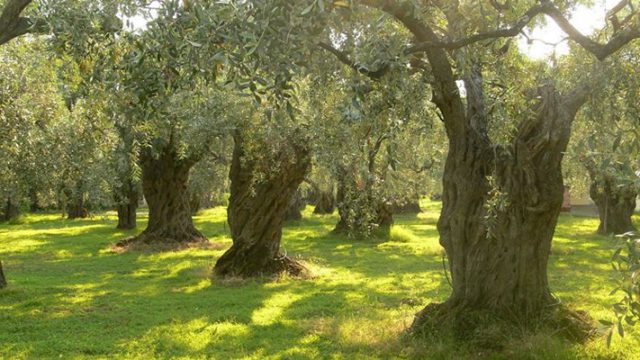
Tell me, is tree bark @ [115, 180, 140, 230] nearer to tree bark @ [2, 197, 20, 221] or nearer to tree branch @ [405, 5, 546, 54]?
tree bark @ [2, 197, 20, 221]

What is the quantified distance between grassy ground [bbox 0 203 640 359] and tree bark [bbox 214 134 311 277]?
0.76 meters

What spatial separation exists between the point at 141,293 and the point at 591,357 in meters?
11.5

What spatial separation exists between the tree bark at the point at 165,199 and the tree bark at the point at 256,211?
9643 millimetres

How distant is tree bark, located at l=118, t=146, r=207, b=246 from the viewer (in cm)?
2783

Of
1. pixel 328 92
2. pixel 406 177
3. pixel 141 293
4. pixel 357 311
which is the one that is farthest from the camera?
pixel 406 177

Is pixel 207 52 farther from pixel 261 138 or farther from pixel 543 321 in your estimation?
pixel 261 138

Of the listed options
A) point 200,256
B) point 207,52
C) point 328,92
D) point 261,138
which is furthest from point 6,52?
point 207,52

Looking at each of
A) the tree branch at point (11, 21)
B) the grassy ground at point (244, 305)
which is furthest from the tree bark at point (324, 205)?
the tree branch at point (11, 21)

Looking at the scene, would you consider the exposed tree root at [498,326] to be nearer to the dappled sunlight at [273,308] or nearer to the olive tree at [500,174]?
the olive tree at [500,174]

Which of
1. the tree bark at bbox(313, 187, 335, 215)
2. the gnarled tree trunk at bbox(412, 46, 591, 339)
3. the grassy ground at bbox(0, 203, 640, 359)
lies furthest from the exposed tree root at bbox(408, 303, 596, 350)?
the tree bark at bbox(313, 187, 335, 215)

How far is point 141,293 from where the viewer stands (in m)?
16.9

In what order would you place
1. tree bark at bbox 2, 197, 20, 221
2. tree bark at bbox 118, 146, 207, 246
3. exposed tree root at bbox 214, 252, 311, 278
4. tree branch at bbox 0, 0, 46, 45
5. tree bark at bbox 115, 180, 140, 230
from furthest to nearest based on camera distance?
1. tree bark at bbox 2, 197, 20, 221
2. tree bark at bbox 115, 180, 140, 230
3. tree bark at bbox 118, 146, 207, 246
4. exposed tree root at bbox 214, 252, 311, 278
5. tree branch at bbox 0, 0, 46, 45

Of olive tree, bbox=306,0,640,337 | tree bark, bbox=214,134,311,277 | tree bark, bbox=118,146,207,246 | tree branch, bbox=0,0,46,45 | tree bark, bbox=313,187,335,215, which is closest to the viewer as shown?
olive tree, bbox=306,0,640,337

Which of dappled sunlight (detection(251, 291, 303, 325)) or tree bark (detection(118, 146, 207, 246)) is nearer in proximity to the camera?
dappled sunlight (detection(251, 291, 303, 325))
